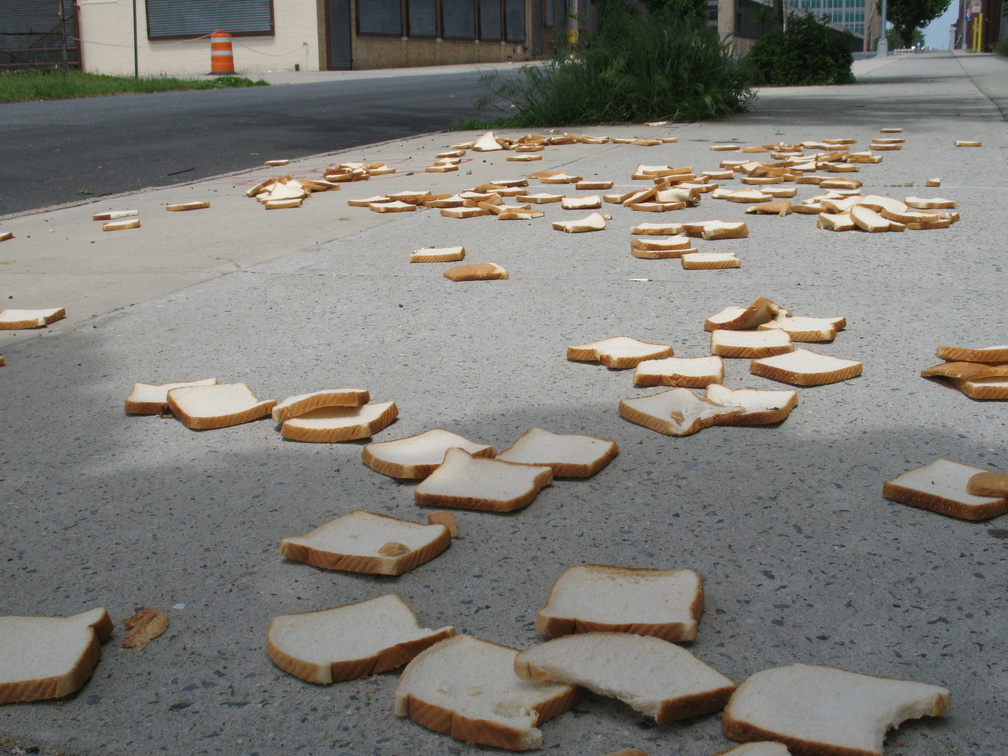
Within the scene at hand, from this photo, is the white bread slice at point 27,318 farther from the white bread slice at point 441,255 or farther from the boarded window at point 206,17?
the boarded window at point 206,17

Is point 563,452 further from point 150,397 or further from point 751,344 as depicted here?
point 150,397

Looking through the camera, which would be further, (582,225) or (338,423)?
(582,225)

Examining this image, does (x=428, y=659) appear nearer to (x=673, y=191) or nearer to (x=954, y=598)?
(x=954, y=598)

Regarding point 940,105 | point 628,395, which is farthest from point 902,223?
point 940,105

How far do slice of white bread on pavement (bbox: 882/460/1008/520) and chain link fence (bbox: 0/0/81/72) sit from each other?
3337cm

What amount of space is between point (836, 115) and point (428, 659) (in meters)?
10.8

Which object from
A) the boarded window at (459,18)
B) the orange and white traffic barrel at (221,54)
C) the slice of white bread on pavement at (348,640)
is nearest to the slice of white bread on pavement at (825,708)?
the slice of white bread on pavement at (348,640)

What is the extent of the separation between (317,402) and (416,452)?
1.16 ft

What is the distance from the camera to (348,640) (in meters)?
1.48

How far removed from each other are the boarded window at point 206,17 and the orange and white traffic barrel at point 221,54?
5.52 ft

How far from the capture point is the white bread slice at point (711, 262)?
12.5ft

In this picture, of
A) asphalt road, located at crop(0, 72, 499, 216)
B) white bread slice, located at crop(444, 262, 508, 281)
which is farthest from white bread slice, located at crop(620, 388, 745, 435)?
asphalt road, located at crop(0, 72, 499, 216)

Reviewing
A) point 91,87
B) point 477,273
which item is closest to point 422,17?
point 91,87

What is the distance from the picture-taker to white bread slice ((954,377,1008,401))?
7.79 ft
